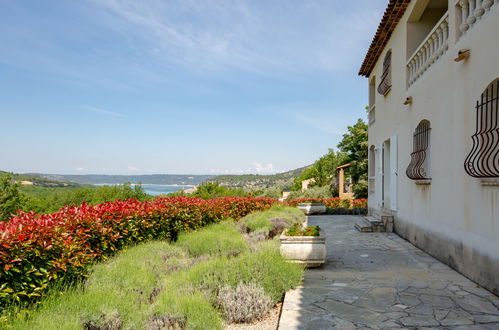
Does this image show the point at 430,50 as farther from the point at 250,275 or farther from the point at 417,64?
the point at 250,275

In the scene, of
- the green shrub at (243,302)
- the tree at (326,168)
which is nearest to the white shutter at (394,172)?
the green shrub at (243,302)

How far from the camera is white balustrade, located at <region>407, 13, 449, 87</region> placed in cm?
556

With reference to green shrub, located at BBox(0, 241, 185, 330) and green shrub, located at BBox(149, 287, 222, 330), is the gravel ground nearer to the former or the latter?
green shrub, located at BBox(149, 287, 222, 330)

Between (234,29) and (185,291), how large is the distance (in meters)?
9.00

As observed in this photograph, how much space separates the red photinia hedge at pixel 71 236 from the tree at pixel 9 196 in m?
22.0

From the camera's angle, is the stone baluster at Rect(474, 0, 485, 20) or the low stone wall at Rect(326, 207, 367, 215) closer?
the stone baluster at Rect(474, 0, 485, 20)

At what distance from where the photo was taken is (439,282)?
446cm

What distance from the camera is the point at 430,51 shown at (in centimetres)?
628

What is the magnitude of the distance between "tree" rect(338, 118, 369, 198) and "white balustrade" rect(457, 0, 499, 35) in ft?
48.9

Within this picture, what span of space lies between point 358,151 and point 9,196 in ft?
82.9

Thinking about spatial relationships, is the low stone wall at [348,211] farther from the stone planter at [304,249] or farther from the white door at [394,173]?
the stone planter at [304,249]

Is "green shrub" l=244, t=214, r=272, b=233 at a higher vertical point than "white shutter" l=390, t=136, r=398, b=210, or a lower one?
lower

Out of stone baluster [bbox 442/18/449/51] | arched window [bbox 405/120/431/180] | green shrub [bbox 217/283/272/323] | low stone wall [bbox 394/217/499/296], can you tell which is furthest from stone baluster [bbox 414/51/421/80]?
green shrub [bbox 217/283/272/323]

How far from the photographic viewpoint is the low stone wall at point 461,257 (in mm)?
3926
